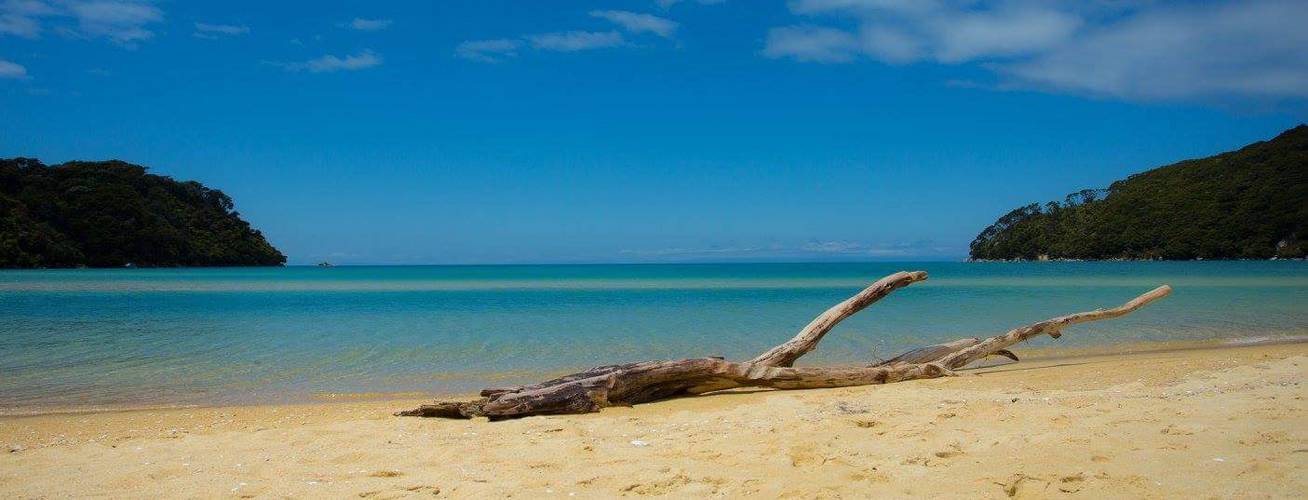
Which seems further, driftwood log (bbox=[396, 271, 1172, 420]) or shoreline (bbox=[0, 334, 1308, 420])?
shoreline (bbox=[0, 334, 1308, 420])

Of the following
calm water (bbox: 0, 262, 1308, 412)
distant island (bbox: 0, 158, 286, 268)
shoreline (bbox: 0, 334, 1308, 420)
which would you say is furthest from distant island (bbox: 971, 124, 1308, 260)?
distant island (bbox: 0, 158, 286, 268)

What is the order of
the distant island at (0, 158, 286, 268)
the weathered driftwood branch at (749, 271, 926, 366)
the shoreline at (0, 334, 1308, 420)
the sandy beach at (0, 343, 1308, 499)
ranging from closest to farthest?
the sandy beach at (0, 343, 1308, 499)
the shoreline at (0, 334, 1308, 420)
the weathered driftwood branch at (749, 271, 926, 366)
the distant island at (0, 158, 286, 268)

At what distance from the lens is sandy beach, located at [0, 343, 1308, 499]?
14.4 ft

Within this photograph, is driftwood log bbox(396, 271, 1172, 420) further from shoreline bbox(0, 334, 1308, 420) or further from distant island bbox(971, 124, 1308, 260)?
distant island bbox(971, 124, 1308, 260)

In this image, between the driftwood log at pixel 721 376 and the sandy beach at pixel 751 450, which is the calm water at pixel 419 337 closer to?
the driftwood log at pixel 721 376

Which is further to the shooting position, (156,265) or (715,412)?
(156,265)

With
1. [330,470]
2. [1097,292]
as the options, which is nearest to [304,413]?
[330,470]

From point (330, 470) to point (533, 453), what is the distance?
1.37m

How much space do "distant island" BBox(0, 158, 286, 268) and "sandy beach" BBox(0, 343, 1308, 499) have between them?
9733cm

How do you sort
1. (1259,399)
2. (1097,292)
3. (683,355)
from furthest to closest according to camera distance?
(1097,292) → (683,355) → (1259,399)

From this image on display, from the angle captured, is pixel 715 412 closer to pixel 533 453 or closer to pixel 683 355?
pixel 533 453

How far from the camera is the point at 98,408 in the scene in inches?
357

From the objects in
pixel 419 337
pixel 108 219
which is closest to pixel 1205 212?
pixel 419 337

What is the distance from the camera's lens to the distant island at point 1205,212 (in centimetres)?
8988
